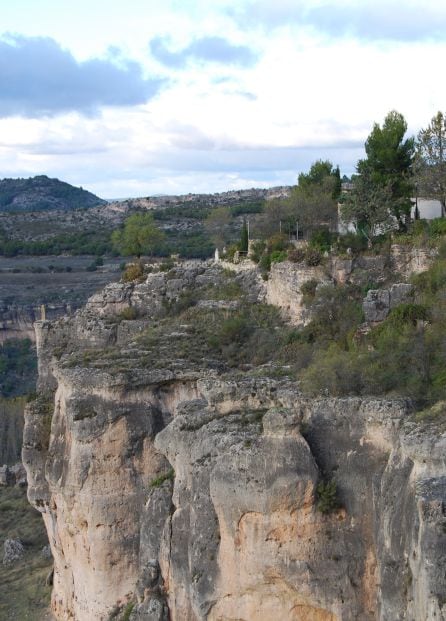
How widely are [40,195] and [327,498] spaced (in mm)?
167659

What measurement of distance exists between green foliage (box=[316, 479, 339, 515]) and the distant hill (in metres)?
154

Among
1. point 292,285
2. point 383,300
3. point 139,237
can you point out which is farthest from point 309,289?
point 139,237

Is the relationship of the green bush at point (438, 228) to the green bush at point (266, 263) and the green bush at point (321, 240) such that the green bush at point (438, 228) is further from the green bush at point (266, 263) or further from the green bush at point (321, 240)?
the green bush at point (266, 263)

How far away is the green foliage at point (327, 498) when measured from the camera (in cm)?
1497

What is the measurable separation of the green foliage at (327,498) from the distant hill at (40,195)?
154 m

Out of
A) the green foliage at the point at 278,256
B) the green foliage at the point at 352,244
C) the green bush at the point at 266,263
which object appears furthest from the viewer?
the green bush at the point at 266,263

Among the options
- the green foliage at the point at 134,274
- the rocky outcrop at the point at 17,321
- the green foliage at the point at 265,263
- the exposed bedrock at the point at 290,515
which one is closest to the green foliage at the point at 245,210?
the rocky outcrop at the point at 17,321

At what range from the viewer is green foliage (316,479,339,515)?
1497cm

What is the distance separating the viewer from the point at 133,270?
33.4m

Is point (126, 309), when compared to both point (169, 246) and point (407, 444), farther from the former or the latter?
point (169, 246)

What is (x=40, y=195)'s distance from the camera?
6939 inches

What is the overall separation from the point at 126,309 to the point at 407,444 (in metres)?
17.9

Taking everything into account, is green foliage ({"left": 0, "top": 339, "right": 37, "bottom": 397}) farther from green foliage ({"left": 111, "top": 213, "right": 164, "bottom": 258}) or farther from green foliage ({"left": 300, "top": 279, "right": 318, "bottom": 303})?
green foliage ({"left": 300, "top": 279, "right": 318, "bottom": 303})

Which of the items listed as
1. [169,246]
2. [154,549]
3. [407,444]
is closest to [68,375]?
[154,549]
